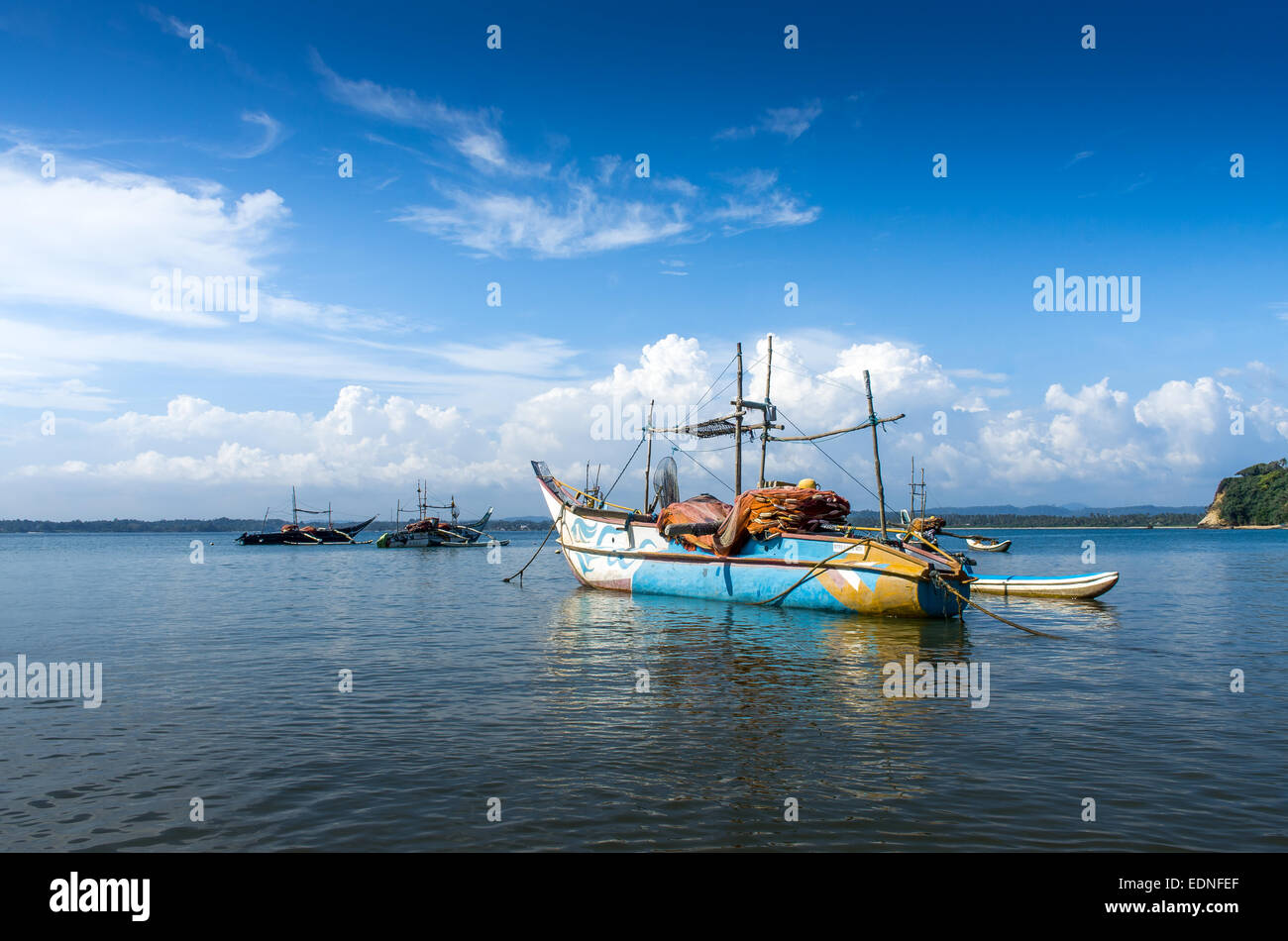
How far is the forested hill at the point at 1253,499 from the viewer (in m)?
170

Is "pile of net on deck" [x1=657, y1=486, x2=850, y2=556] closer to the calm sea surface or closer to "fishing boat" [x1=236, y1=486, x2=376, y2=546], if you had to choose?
the calm sea surface

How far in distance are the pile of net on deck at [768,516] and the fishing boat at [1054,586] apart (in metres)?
9.07

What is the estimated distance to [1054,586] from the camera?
104 ft

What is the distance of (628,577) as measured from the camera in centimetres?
3133

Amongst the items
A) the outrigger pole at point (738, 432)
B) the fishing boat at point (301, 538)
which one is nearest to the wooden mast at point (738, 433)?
the outrigger pole at point (738, 432)

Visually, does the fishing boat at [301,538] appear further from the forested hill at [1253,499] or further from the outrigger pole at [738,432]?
the forested hill at [1253,499]

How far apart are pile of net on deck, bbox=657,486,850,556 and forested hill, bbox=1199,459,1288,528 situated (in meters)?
197

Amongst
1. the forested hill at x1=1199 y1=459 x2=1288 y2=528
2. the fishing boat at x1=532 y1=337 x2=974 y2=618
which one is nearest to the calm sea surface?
the fishing boat at x1=532 y1=337 x2=974 y2=618

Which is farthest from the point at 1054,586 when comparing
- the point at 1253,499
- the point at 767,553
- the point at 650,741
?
the point at 1253,499

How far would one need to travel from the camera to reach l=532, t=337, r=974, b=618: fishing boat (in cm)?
2288

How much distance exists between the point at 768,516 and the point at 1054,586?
15462 mm

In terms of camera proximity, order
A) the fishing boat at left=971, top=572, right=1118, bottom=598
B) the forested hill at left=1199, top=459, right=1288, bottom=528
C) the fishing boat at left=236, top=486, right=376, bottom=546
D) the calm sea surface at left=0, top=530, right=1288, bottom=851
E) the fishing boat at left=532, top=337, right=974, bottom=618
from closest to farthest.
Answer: the calm sea surface at left=0, top=530, right=1288, bottom=851 → the fishing boat at left=532, top=337, right=974, bottom=618 → the fishing boat at left=971, top=572, right=1118, bottom=598 → the fishing boat at left=236, top=486, right=376, bottom=546 → the forested hill at left=1199, top=459, right=1288, bottom=528
